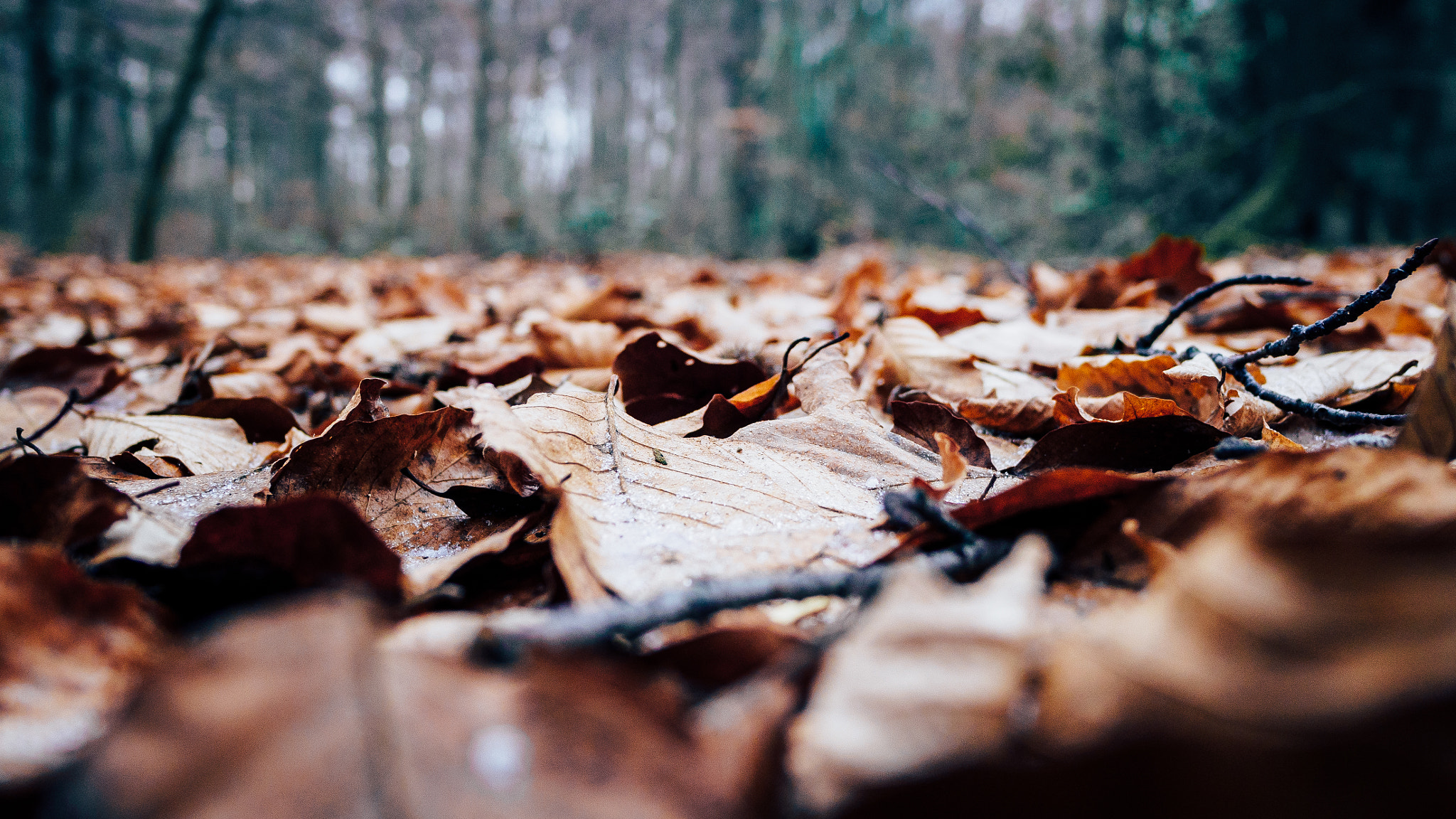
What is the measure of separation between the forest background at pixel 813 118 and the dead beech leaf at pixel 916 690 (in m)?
3.89

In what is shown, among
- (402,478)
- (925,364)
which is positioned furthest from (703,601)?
(925,364)

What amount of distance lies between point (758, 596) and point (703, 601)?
0.04m

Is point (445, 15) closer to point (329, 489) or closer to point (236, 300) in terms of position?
point (236, 300)

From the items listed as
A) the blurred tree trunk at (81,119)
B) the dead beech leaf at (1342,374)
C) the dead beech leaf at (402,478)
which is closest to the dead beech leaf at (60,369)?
the dead beech leaf at (402,478)

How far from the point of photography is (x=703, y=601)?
0.44 meters

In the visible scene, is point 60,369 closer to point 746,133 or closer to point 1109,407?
point 1109,407

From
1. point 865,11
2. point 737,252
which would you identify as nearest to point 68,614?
point 737,252

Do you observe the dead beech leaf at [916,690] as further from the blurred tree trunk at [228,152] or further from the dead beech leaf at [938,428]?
the blurred tree trunk at [228,152]

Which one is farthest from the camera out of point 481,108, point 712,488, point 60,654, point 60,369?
point 481,108

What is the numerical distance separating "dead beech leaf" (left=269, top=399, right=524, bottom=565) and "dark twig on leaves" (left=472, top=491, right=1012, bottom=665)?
0.92ft

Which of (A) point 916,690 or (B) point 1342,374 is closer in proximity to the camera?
(A) point 916,690

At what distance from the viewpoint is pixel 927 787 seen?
0.94ft

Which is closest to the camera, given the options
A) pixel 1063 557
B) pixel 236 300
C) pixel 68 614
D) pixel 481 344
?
pixel 68 614

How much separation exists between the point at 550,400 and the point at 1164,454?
0.63 meters
